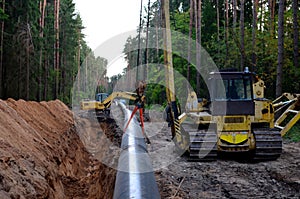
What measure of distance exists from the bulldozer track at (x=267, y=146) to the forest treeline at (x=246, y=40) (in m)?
4.69

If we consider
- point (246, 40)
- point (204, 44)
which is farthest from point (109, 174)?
point (204, 44)

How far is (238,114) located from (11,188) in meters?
5.86

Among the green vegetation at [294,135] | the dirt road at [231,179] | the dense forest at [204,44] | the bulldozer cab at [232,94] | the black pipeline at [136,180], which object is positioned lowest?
the dirt road at [231,179]

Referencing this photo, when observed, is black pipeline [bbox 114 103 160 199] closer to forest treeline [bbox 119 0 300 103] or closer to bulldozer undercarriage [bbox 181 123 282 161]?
bulldozer undercarriage [bbox 181 123 282 161]

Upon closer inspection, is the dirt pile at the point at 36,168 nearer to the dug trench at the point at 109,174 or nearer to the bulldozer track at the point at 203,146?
the dug trench at the point at 109,174

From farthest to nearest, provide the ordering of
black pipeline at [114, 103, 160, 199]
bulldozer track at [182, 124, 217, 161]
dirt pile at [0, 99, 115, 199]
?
bulldozer track at [182, 124, 217, 161] < dirt pile at [0, 99, 115, 199] < black pipeline at [114, 103, 160, 199]

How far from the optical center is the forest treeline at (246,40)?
51.5 ft

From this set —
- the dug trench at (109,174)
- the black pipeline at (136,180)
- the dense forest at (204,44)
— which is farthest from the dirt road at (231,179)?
the dense forest at (204,44)

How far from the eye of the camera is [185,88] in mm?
28422

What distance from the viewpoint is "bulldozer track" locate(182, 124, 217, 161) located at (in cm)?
833

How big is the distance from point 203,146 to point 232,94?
5.43 ft

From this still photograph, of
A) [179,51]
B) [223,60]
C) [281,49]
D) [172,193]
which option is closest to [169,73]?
[172,193]

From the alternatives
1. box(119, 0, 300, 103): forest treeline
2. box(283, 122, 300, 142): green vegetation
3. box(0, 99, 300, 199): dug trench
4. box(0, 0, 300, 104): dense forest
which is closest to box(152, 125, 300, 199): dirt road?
box(0, 99, 300, 199): dug trench

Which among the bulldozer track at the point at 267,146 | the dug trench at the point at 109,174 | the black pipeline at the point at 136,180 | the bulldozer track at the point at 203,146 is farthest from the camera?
the bulldozer track at the point at 203,146
